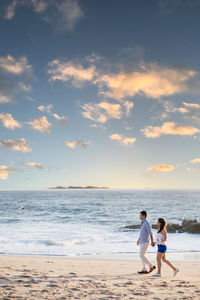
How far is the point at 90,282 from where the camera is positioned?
7363 mm

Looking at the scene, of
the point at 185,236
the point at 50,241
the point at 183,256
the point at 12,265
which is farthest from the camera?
the point at 185,236

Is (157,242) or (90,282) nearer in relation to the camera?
(90,282)

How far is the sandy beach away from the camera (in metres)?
6.19

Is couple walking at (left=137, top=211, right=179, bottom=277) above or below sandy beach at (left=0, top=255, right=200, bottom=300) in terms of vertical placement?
above

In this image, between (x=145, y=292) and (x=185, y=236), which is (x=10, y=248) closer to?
(x=145, y=292)

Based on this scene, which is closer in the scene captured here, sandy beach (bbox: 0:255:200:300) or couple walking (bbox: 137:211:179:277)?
sandy beach (bbox: 0:255:200:300)

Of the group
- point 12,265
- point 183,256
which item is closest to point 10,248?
point 12,265

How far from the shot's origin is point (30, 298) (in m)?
5.86

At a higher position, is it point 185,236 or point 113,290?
point 113,290

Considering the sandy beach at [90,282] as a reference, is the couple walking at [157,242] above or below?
above

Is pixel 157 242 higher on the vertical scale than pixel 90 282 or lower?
higher

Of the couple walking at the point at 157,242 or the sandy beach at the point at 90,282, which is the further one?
the couple walking at the point at 157,242

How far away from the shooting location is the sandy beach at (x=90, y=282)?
20.3ft

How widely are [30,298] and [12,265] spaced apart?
3.85 metres
